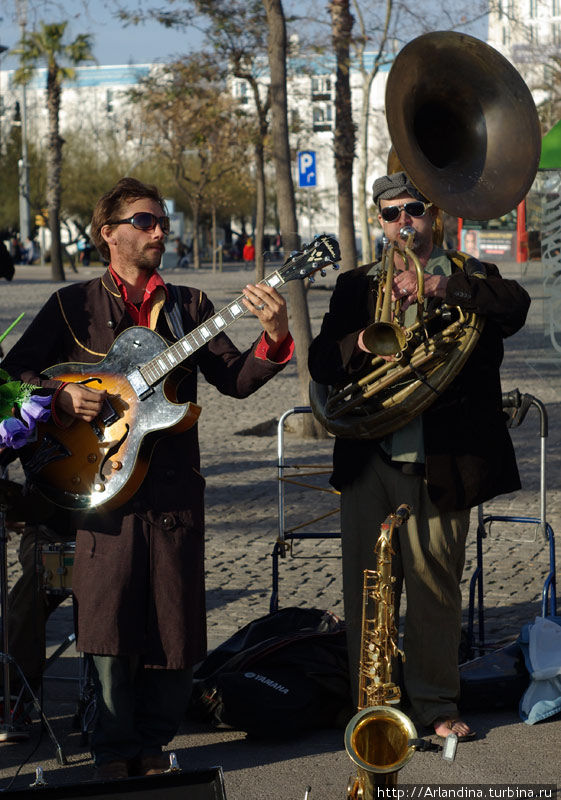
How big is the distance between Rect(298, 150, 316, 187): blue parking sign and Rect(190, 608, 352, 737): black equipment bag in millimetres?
15758

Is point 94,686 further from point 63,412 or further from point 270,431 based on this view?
point 270,431

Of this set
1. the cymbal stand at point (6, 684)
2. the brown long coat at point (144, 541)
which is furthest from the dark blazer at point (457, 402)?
the cymbal stand at point (6, 684)

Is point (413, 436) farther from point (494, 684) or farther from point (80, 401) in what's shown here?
point (80, 401)

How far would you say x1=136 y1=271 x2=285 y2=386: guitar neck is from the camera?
3928 millimetres

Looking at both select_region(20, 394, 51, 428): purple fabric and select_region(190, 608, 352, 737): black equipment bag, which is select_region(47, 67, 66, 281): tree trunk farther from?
select_region(20, 394, 51, 428): purple fabric

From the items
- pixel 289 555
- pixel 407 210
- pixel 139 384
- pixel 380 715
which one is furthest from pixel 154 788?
pixel 289 555

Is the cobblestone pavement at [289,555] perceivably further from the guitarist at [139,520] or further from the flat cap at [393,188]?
the flat cap at [393,188]

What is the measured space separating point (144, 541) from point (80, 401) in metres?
0.52

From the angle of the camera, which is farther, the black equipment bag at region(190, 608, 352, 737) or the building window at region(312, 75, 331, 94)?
the building window at region(312, 75, 331, 94)

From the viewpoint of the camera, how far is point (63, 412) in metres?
4.06

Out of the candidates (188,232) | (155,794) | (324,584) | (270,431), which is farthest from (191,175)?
(155,794)

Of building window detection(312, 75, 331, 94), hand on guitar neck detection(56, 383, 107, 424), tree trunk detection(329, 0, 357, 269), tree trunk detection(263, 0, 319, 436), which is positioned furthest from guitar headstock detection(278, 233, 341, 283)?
building window detection(312, 75, 331, 94)

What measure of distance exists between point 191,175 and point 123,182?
57.2 m

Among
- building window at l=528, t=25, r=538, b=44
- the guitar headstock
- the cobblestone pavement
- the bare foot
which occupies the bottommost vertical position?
the cobblestone pavement
